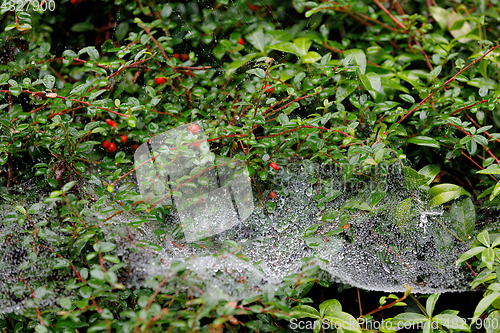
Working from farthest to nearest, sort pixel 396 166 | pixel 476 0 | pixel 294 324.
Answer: pixel 476 0 < pixel 396 166 < pixel 294 324

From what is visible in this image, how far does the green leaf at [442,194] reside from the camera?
1.30 meters

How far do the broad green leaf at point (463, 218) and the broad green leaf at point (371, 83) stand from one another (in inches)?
22.4

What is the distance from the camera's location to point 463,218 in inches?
51.8

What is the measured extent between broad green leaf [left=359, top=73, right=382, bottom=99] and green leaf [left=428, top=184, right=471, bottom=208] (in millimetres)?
464

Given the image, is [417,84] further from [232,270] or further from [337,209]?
[232,270]

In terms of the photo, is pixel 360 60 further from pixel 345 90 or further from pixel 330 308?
pixel 330 308

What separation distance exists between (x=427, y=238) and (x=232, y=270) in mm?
784

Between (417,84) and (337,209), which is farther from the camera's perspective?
(417,84)

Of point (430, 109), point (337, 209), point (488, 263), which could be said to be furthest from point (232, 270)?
point (430, 109)

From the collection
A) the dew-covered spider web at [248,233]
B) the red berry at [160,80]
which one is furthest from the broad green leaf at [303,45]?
the red berry at [160,80]

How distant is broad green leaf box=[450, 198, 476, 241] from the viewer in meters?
1.29

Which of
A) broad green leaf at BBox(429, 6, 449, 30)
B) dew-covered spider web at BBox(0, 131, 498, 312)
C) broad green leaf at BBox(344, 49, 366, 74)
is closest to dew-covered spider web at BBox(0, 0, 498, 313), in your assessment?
dew-covered spider web at BBox(0, 131, 498, 312)

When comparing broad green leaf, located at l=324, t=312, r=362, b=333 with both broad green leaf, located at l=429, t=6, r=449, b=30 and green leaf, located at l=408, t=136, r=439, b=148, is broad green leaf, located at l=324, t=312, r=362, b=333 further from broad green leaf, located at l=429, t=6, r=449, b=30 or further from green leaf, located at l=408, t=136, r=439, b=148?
broad green leaf, located at l=429, t=6, r=449, b=30

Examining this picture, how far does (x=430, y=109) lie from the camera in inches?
54.3
